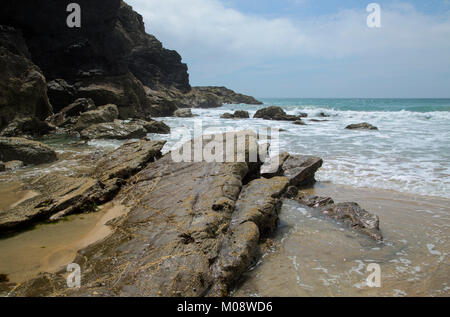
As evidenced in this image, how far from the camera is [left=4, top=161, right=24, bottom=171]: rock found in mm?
7622

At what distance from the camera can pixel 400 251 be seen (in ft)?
12.2

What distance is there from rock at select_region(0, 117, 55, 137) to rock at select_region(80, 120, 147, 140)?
7.87 feet

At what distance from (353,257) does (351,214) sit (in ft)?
3.91

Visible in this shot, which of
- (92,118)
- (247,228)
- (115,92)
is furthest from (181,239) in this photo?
(115,92)

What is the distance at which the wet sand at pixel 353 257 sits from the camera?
296cm

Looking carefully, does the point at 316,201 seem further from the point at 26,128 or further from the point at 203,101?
the point at 203,101

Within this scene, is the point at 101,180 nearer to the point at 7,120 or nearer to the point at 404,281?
the point at 404,281

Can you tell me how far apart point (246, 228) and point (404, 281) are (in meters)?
1.88

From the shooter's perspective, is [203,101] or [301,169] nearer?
[301,169]

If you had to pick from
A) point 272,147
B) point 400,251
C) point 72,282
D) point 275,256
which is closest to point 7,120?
point 272,147

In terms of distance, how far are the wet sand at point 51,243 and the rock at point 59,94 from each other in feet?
63.8

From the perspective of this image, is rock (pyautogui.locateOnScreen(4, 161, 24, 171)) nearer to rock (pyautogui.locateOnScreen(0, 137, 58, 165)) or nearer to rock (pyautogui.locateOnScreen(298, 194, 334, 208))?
rock (pyautogui.locateOnScreen(0, 137, 58, 165))

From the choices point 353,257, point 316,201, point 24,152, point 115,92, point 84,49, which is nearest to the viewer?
point 353,257

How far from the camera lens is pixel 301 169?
6852 mm
